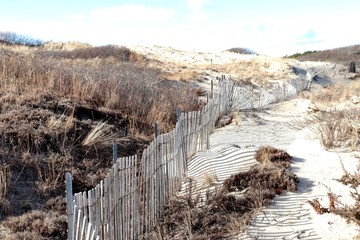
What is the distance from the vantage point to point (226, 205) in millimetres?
5590

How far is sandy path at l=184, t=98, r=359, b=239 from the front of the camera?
5.07 metres

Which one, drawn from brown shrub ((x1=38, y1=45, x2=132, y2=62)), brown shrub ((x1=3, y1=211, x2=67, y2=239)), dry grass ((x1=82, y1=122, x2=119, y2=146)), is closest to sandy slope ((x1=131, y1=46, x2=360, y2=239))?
dry grass ((x1=82, y1=122, x2=119, y2=146))

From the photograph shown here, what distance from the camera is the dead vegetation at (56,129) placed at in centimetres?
593

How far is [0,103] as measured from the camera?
8.12 m

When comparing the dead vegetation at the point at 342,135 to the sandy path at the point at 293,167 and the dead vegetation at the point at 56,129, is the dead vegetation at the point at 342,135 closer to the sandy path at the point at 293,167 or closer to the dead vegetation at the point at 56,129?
the sandy path at the point at 293,167

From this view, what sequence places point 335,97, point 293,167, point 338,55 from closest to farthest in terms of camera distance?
point 293,167 → point 335,97 → point 338,55

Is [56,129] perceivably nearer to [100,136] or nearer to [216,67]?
[100,136]

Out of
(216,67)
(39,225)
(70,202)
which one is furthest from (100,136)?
(216,67)

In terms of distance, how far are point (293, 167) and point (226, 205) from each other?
198 centimetres

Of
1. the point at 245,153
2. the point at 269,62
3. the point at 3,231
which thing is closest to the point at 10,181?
the point at 3,231

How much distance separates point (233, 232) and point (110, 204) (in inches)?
59.5

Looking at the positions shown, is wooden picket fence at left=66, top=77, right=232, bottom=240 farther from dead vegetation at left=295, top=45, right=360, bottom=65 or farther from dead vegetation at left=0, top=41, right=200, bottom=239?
dead vegetation at left=295, top=45, right=360, bottom=65

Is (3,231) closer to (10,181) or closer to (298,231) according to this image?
(10,181)

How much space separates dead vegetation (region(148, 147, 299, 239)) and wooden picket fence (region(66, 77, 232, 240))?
0.22 m
